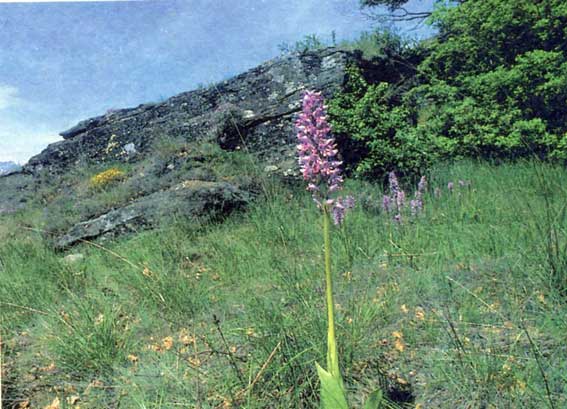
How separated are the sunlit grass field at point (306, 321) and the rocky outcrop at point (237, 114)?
148 inches

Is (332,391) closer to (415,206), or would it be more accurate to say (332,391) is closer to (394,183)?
(394,183)

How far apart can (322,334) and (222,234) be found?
3572 millimetres

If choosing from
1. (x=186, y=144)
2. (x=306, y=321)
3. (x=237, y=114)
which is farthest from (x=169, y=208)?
(x=306, y=321)

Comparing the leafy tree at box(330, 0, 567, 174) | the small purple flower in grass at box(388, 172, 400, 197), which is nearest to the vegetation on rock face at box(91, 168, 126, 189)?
the leafy tree at box(330, 0, 567, 174)

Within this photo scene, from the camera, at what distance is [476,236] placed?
3.61m

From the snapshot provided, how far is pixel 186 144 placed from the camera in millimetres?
8703

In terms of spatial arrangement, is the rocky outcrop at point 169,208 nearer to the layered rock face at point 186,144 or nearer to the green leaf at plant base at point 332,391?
the layered rock face at point 186,144

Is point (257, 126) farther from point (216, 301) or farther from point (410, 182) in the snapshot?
point (216, 301)

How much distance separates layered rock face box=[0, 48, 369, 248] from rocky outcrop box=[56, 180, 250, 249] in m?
0.02

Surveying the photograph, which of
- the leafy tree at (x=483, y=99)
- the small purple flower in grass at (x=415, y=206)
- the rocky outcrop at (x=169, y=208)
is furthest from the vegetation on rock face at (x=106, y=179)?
the small purple flower in grass at (x=415, y=206)

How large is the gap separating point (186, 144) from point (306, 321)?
23.5ft

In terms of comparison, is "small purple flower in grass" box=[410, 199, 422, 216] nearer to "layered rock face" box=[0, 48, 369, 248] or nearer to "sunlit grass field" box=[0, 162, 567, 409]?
"sunlit grass field" box=[0, 162, 567, 409]

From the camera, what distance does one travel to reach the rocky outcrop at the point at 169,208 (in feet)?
20.1

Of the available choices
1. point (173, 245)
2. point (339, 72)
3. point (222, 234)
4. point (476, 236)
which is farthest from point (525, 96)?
point (173, 245)
